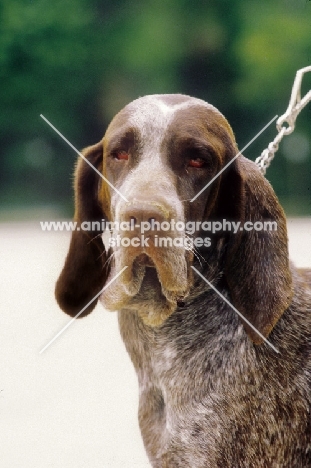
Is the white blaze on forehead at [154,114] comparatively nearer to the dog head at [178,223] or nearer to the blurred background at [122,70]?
the dog head at [178,223]

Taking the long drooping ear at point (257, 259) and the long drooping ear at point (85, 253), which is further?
the long drooping ear at point (85, 253)

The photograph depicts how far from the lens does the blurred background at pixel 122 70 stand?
9109 mm

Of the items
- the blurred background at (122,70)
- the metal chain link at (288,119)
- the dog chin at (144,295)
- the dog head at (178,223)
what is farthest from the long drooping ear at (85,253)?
the blurred background at (122,70)

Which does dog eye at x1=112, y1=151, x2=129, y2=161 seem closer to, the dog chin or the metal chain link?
the dog chin

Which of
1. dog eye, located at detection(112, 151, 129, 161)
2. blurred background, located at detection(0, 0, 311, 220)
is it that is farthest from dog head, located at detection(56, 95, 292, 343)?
blurred background, located at detection(0, 0, 311, 220)

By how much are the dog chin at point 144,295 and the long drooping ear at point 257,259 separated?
9.3 inches

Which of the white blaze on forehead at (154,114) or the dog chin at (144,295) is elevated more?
the white blaze on forehead at (154,114)

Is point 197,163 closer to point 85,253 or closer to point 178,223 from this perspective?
point 178,223

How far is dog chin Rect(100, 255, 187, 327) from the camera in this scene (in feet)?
8.46

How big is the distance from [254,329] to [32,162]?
729cm

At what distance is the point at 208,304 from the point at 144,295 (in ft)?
0.93

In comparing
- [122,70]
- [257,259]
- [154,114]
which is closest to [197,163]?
[154,114]

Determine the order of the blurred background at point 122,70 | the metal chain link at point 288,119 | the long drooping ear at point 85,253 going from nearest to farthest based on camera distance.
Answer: the long drooping ear at point 85,253 → the metal chain link at point 288,119 → the blurred background at point 122,70

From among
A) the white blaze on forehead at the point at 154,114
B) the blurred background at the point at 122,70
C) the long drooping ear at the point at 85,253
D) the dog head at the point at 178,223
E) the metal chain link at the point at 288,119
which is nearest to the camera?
the dog head at the point at 178,223
